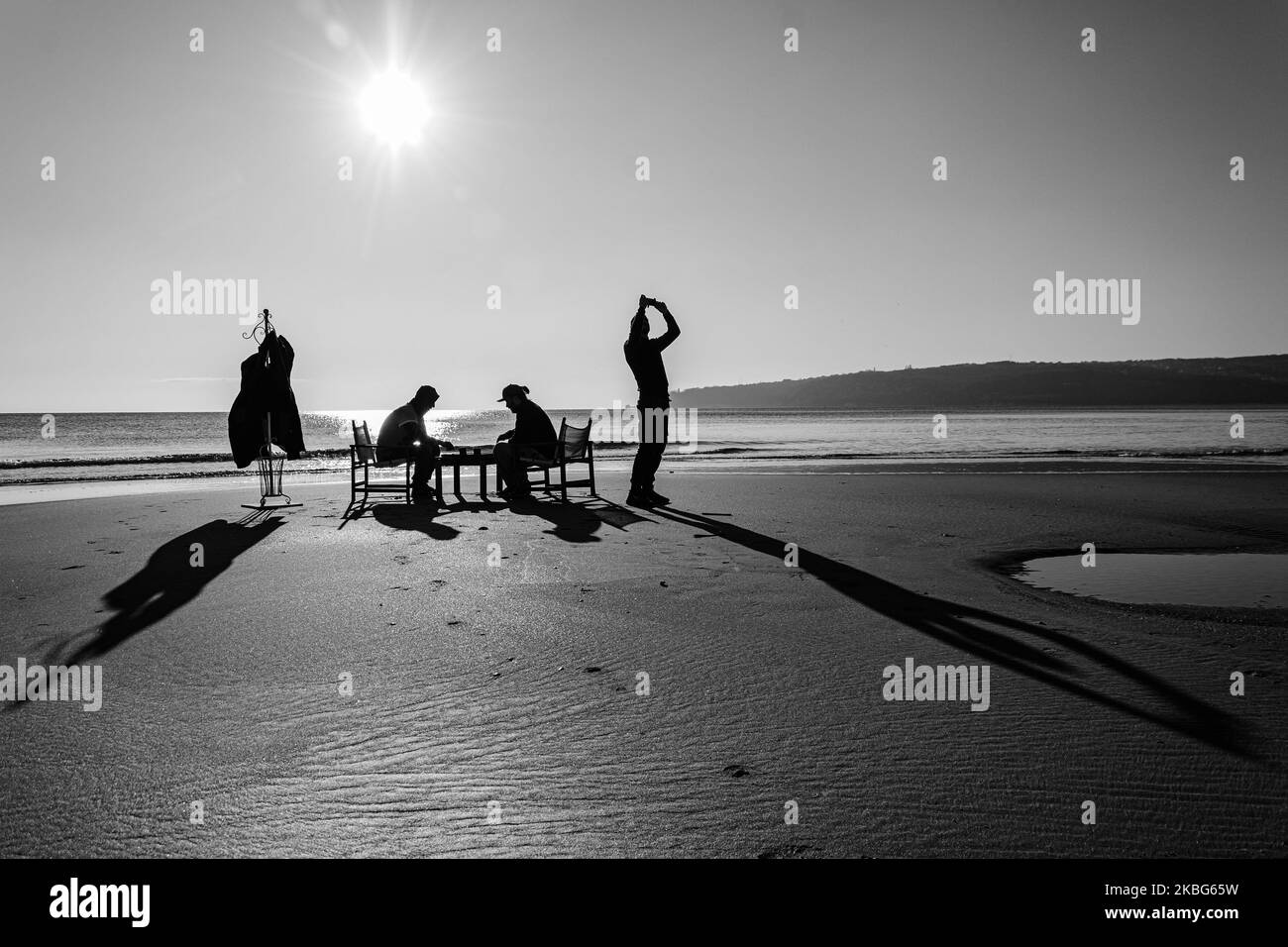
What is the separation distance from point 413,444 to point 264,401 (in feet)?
8.01

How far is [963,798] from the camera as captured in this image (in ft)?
9.79

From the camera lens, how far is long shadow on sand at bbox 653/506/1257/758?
3713 mm

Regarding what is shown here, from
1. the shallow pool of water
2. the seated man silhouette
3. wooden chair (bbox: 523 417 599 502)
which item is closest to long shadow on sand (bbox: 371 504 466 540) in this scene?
the seated man silhouette

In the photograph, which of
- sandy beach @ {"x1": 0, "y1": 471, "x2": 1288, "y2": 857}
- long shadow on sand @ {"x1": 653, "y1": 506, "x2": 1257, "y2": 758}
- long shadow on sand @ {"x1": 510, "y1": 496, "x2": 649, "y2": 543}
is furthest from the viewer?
long shadow on sand @ {"x1": 510, "y1": 496, "x2": 649, "y2": 543}

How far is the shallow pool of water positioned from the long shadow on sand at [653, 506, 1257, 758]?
138cm

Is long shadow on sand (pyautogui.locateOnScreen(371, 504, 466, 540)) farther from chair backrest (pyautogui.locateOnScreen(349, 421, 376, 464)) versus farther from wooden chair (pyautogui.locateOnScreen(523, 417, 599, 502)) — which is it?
wooden chair (pyautogui.locateOnScreen(523, 417, 599, 502))

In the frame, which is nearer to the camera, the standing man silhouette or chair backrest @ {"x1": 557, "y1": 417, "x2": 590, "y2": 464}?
the standing man silhouette

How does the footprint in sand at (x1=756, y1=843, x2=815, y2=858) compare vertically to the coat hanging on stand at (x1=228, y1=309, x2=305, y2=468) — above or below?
below

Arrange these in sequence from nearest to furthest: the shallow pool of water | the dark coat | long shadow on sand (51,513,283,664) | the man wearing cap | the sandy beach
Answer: the sandy beach < long shadow on sand (51,513,283,664) < the shallow pool of water < the dark coat < the man wearing cap

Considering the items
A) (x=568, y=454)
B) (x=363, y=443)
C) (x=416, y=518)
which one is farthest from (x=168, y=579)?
(x=568, y=454)

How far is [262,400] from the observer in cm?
1329

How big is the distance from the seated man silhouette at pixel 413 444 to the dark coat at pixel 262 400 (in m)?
1.32

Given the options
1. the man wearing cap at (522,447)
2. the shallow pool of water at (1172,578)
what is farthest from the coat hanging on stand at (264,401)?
the shallow pool of water at (1172,578)
